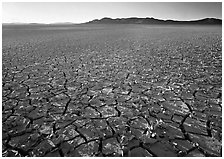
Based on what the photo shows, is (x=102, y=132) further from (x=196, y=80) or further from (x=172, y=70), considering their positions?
(x=172, y=70)

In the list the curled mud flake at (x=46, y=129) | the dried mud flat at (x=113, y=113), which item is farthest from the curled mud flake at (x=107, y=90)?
the curled mud flake at (x=46, y=129)

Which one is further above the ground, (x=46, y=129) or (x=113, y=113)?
(x=113, y=113)

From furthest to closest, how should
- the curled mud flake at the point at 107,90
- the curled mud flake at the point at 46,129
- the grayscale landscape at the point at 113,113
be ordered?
1. the curled mud flake at the point at 107,90
2. the curled mud flake at the point at 46,129
3. the grayscale landscape at the point at 113,113

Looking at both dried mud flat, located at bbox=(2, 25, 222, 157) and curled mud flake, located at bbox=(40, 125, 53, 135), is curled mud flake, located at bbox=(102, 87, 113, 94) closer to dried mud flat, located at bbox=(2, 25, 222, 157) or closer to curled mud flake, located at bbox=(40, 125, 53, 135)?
dried mud flat, located at bbox=(2, 25, 222, 157)

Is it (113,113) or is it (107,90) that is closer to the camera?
(113,113)

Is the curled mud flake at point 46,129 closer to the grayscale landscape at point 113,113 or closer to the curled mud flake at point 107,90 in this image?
the grayscale landscape at point 113,113

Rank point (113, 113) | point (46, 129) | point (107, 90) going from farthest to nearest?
point (107, 90), point (113, 113), point (46, 129)

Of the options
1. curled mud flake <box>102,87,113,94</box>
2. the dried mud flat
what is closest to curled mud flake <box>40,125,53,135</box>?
the dried mud flat

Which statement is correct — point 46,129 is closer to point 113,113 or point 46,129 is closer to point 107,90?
point 113,113

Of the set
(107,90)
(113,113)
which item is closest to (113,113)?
(113,113)

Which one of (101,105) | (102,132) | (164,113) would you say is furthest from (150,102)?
(102,132)

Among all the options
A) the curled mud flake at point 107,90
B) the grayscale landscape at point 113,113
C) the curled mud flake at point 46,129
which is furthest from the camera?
the curled mud flake at point 107,90
